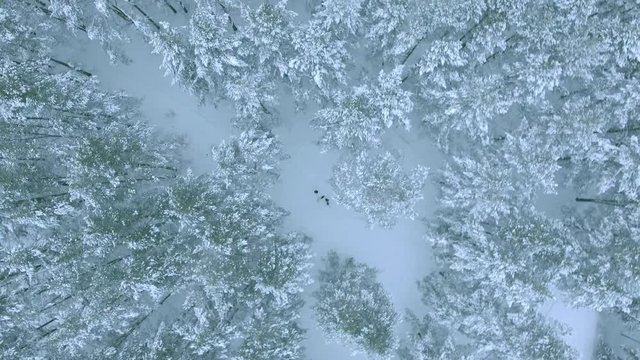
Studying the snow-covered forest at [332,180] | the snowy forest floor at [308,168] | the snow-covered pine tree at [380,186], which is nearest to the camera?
the snow-covered forest at [332,180]

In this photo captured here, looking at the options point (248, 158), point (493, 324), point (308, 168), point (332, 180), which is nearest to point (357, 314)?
point (493, 324)

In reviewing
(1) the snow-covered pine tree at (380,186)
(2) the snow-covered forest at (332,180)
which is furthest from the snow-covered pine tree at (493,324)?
(1) the snow-covered pine tree at (380,186)

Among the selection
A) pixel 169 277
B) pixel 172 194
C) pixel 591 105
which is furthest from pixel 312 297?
pixel 591 105

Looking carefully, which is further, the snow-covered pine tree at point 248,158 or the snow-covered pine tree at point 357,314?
the snow-covered pine tree at point 248,158

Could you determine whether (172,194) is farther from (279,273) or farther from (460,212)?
(460,212)

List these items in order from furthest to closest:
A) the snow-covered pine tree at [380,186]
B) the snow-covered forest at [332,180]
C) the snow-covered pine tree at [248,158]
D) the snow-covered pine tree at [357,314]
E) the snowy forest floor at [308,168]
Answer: the snowy forest floor at [308,168], the snow-covered pine tree at [248,158], the snow-covered pine tree at [380,186], the snow-covered pine tree at [357,314], the snow-covered forest at [332,180]

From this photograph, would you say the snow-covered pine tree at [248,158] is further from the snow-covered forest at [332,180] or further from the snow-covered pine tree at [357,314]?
the snow-covered pine tree at [357,314]
